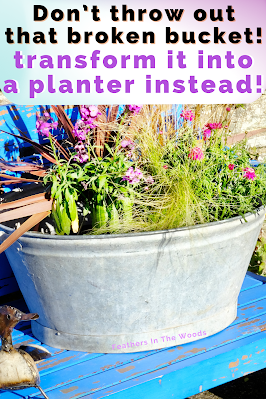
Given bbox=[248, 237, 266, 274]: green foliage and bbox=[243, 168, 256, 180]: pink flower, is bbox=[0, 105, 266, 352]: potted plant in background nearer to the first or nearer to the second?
bbox=[243, 168, 256, 180]: pink flower

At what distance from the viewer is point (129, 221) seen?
1.28 metres

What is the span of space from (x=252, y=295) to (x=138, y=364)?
628 millimetres

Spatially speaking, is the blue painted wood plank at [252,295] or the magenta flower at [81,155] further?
the blue painted wood plank at [252,295]

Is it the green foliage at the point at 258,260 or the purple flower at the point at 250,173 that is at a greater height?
the purple flower at the point at 250,173

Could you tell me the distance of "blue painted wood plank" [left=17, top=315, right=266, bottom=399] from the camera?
1.16 m

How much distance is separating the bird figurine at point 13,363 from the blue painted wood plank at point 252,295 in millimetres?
832

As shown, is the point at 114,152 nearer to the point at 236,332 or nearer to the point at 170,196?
the point at 170,196

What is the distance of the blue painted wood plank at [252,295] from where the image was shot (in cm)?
159

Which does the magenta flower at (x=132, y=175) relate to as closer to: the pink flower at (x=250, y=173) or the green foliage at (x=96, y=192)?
the green foliage at (x=96, y=192)

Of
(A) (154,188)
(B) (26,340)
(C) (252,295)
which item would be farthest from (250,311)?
(B) (26,340)

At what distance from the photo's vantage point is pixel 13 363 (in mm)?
1169

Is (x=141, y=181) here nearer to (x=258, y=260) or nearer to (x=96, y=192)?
(x=96, y=192)

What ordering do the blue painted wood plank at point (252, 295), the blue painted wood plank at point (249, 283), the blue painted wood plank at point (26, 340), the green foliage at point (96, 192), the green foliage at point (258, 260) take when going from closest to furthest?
1. the green foliage at point (96, 192)
2. the blue painted wood plank at point (26, 340)
3. the blue painted wood plank at point (252, 295)
4. the blue painted wood plank at point (249, 283)
5. the green foliage at point (258, 260)

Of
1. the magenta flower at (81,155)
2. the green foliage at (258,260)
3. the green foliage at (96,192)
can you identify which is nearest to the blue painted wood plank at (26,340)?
the green foliage at (96,192)
